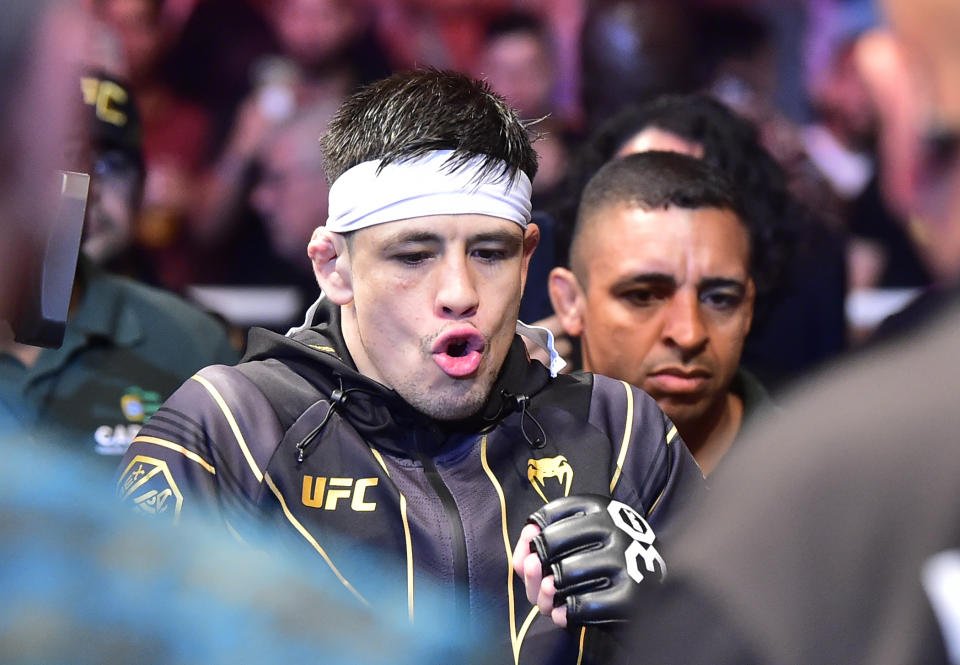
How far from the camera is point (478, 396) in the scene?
7.85 ft

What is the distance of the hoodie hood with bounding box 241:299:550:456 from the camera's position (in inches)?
94.1

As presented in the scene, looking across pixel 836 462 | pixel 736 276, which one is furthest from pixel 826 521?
pixel 736 276

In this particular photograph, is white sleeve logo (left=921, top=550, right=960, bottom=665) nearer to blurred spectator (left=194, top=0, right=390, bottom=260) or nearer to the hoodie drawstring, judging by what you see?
the hoodie drawstring

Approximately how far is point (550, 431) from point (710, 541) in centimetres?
154

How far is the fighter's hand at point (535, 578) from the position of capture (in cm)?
205

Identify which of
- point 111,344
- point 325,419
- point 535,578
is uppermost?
point 325,419

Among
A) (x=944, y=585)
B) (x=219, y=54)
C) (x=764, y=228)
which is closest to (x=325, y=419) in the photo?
(x=944, y=585)

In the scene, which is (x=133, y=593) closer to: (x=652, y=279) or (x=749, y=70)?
(x=652, y=279)

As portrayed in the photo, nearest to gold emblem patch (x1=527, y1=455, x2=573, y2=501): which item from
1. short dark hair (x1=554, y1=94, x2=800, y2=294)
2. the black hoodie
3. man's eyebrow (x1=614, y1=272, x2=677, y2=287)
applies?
the black hoodie

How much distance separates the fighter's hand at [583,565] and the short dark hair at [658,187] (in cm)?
126

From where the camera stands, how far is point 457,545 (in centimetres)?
229

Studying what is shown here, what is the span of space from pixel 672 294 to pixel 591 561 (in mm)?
1190

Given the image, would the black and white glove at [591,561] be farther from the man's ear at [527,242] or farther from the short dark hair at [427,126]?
the short dark hair at [427,126]

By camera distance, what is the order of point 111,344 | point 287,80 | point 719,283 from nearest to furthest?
point 719,283, point 111,344, point 287,80
